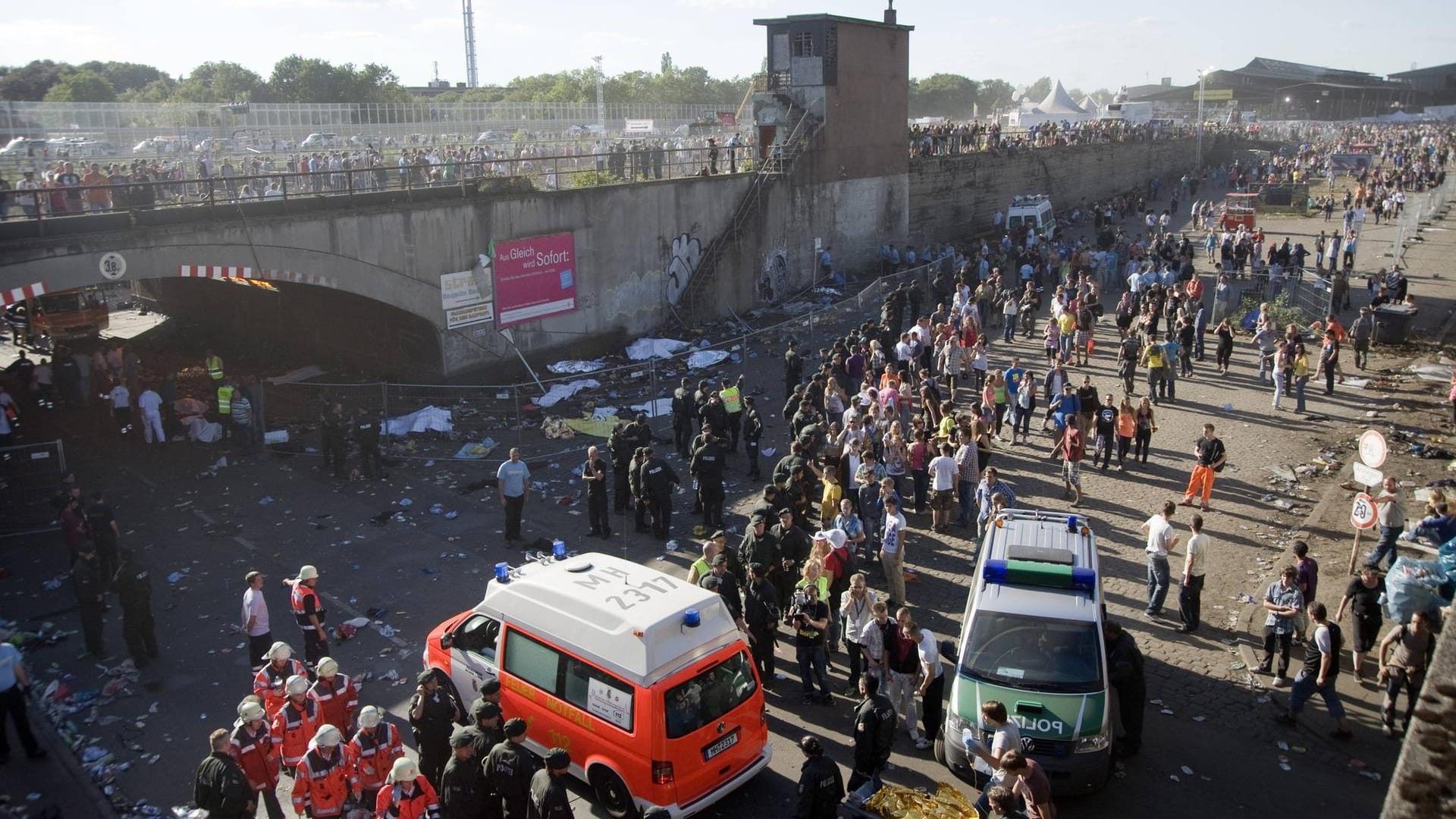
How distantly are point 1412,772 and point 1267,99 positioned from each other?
15720cm

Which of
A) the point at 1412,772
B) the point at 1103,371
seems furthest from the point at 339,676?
the point at 1103,371

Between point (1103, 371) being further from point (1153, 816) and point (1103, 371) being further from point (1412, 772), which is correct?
point (1412, 772)

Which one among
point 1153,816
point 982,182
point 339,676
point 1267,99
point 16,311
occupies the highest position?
point 1267,99

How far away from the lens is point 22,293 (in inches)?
646

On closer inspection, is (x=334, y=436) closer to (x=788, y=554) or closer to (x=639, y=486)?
(x=639, y=486)

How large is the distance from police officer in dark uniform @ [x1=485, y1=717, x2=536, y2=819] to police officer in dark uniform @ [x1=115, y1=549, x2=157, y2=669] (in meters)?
5.61

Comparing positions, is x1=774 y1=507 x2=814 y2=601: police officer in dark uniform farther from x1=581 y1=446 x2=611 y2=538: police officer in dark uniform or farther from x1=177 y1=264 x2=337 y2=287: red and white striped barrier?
x1=177 y1=264 x2=337 y2=287: red and white striped barrier

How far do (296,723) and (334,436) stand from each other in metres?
9.57

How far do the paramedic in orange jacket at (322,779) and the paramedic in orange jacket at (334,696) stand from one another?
922mm

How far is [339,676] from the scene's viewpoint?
341 inches

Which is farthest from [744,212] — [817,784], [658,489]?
[817,784]

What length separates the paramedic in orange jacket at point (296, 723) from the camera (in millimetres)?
8141

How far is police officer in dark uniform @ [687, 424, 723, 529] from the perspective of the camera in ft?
46.9

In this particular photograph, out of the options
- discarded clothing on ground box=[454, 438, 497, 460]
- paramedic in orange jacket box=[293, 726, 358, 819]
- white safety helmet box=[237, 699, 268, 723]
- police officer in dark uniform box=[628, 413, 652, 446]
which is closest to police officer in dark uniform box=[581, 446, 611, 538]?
police officer in dark uniform box=[628, 413, 652, 446]
